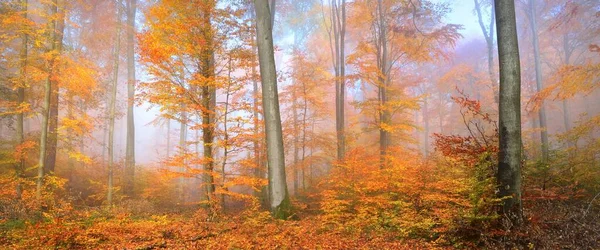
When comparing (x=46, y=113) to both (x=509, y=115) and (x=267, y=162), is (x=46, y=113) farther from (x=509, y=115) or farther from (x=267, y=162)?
(x=509, y=115)

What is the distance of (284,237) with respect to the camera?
6465 millimetres

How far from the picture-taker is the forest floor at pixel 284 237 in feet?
17.1

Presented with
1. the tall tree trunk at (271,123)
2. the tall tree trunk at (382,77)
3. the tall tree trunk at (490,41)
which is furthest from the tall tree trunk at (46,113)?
the tall tree trunk at (490,41)

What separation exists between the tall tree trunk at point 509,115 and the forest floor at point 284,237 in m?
0.52

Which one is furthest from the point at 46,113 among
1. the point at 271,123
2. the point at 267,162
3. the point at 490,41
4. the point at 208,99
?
the point at 490,41

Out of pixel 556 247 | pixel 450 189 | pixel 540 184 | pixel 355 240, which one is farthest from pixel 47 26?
pixel 540 184

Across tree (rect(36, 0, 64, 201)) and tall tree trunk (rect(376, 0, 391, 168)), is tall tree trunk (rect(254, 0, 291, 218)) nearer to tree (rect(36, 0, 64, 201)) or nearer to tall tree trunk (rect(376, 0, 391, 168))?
tall tree trunk (rect(376, 0, 391, 168))

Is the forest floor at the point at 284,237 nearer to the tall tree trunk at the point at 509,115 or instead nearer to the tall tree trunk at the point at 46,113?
the tall tree trunk at the point at 509,115

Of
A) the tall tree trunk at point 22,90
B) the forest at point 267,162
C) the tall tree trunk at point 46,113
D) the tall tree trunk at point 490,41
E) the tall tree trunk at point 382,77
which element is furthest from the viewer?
the tall tree trunk at point 490,41

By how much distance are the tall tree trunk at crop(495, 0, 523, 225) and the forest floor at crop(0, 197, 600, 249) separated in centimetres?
52

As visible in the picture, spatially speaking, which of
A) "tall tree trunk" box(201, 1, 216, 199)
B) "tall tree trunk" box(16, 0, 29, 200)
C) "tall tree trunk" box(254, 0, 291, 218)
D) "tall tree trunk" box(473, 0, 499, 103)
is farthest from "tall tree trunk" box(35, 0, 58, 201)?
"tall tree trunk" box(473, 0, 499, 103)

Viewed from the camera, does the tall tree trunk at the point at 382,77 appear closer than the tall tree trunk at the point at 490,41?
Yes

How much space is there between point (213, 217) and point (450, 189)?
6.36 meters

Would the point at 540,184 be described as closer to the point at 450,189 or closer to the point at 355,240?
the point at 450,189
